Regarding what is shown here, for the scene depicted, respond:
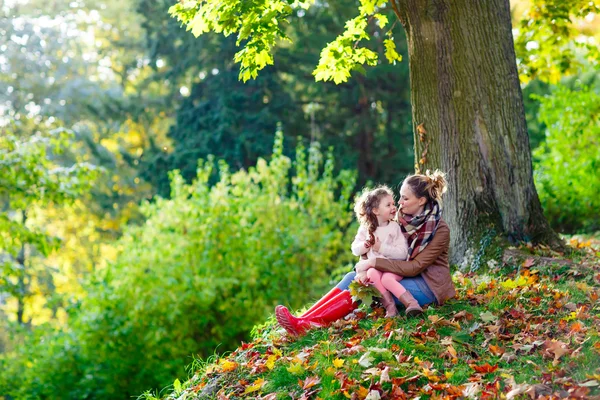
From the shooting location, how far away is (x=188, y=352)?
13969 mm

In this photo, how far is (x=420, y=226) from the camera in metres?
5.92

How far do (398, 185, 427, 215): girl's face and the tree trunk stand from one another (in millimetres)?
1492

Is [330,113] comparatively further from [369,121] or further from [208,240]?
[208,240]

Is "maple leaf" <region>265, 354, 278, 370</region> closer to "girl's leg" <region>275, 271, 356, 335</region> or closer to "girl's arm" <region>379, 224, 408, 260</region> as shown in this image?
"girl's leg" <region>275, 271, 356, 335</region>

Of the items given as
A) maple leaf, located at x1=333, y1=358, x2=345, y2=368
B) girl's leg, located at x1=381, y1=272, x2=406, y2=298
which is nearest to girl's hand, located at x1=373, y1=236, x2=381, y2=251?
girl's leg, located at x1=381, y1=272, x2=406, y2=298

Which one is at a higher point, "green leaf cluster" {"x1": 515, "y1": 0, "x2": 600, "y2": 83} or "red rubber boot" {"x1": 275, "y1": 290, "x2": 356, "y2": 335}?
"green leaf cluster" {"x1": 515, "y1": 0, "x2": 600, "y2": 83}

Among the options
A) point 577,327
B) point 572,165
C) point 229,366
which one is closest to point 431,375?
point 577,327

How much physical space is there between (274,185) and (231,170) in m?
8.00

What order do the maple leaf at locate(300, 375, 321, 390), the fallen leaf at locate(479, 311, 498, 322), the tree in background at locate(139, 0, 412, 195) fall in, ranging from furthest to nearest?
1. the tree in background at locate(139, 0, 412, 195)
2. the fallen leaf at locate(479, 311, 498, 322)
3. the maple leaf at locate(300, 375, 321, 390)

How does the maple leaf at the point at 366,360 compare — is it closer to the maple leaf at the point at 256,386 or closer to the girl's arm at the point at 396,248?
the maple leaf at the point at 256,386

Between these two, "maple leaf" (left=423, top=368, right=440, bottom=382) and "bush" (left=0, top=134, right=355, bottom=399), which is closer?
"maple leaf" (left=423, top=368, right=440, bottom=382)

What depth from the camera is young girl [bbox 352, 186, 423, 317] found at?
224 inches

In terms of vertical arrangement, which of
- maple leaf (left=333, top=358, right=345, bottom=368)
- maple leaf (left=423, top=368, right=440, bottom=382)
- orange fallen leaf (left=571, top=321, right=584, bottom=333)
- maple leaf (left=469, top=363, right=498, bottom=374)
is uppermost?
maple leaf (left=333, top=358, right=345, bottom=368)

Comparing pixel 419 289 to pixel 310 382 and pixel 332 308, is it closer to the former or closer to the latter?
pixel 332 308
